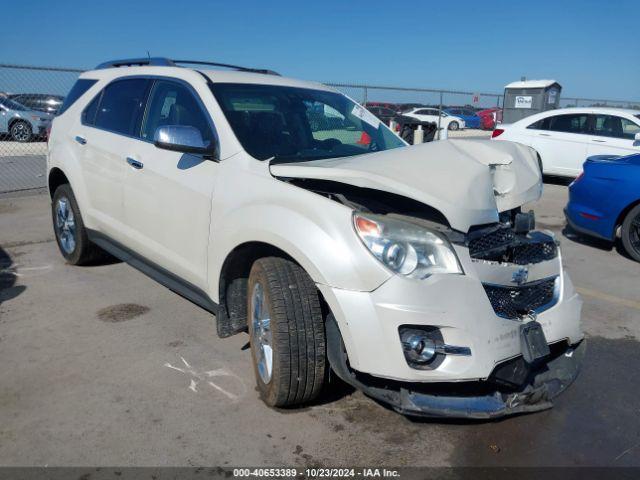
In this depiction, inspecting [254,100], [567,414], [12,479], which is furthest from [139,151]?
[567,414]

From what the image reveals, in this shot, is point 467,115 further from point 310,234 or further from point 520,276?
point 310,234

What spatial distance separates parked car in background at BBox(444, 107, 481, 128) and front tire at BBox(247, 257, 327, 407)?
102 feet

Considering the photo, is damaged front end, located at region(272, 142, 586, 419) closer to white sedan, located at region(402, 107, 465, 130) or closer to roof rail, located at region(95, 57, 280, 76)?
roof rail, located at region(95, 57, 280, 76)

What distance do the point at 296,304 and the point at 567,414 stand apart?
5.49 feet

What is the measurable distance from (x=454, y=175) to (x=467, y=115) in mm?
33414

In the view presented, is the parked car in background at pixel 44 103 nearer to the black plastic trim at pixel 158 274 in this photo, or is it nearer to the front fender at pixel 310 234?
the black plastic trim at pixel 158 274

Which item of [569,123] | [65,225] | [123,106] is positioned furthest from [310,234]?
[569,123]

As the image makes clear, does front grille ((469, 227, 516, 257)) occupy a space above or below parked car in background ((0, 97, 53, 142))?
above

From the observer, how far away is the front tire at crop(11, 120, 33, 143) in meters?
17.6

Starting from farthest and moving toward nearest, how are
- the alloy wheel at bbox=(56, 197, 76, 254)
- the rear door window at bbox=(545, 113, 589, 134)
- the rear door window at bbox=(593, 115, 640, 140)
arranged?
the rear door window at bbox=(545, 113, 589, 134) < the rear door window at bbox=(593, 115, 640, 140) < the alloy wheel at bbox=(56, 197, 76, 254)

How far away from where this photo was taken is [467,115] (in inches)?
1357

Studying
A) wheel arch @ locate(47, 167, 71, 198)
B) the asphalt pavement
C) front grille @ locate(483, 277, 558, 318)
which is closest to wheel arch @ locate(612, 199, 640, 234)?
the asphalt pavement

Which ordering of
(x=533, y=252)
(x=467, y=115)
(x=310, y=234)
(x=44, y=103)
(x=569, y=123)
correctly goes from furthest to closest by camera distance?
1. (x=467, y=115)
2. (x=44, y=103)
3. (x=569, y=123)
4. (x=533, y=252)
5. (x=310, y=234)

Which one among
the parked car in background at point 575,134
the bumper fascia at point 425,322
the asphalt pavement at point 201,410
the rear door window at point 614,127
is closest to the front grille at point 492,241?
the bumper fascia at point 425,322
